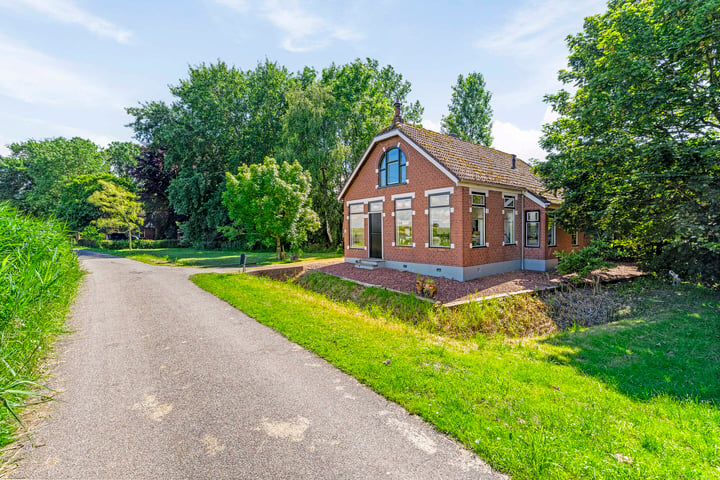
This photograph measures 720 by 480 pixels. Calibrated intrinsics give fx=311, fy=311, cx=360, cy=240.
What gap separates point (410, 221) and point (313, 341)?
9512 mm

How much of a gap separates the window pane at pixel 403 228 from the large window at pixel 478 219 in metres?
2.85

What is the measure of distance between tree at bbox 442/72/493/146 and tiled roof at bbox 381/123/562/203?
74.7 feet

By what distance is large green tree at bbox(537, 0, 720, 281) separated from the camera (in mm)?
9266

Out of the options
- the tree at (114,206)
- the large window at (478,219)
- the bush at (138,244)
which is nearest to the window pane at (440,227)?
the large window at (478,219)

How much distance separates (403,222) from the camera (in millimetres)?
14977

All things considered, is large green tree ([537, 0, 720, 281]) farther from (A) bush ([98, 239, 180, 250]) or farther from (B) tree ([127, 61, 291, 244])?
(A) bush ([98, 239, 180, 250])

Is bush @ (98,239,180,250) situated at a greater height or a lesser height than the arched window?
lesser

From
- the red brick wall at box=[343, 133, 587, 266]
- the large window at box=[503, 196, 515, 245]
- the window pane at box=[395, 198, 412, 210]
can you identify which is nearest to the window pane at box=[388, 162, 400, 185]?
the red brick wall at box=[343, 133, 587, 266]

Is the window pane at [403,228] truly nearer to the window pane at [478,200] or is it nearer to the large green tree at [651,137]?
the window pane at [478,200]

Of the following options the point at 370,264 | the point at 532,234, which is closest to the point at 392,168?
the point at 370,264

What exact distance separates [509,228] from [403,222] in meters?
5.06

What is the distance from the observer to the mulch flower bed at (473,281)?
36.4 ft

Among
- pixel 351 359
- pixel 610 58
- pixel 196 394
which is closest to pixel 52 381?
pixel 196 394

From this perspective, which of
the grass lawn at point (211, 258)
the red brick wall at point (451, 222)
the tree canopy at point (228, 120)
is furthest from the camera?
the tree canopy at point (228, 120)
